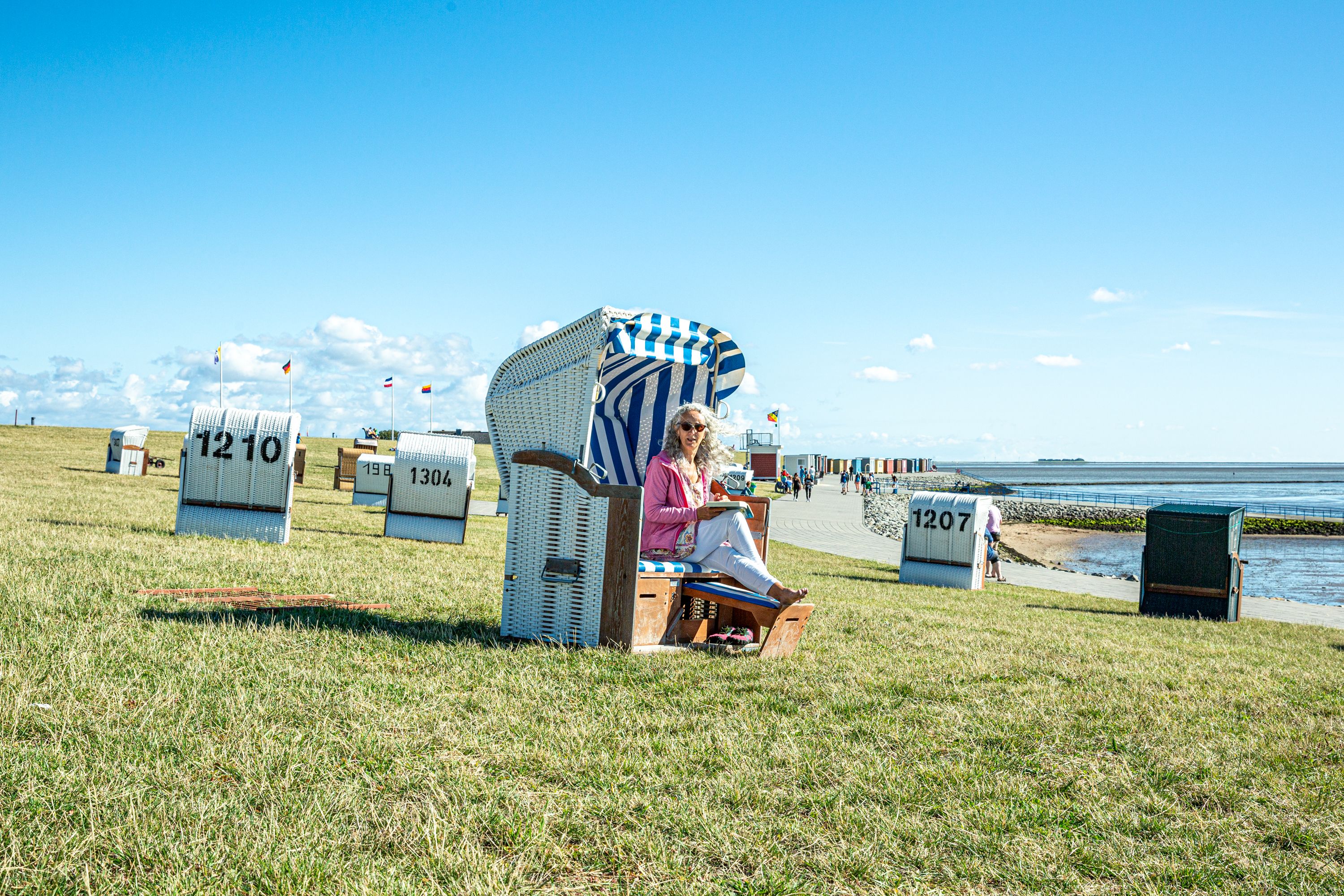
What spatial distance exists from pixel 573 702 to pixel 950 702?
7.12 ft

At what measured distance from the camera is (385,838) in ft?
9.37

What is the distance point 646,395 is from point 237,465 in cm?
674

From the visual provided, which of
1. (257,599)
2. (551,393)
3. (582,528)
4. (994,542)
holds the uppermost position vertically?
(551,393)

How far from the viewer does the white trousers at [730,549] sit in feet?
21.1

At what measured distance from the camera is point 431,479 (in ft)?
52.9

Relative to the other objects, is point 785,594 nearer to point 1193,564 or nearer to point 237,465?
point 237,465

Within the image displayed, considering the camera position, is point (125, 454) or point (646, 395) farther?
point (125, 454)

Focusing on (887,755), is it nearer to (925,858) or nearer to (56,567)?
(925,858)

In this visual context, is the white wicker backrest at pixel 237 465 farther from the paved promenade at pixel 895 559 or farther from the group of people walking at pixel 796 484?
the group of people walking at pixel 796 484

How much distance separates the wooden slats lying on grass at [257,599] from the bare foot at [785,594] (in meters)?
3.19

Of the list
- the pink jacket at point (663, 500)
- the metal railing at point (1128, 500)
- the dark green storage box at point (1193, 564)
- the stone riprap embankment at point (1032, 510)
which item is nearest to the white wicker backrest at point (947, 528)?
the dark green storage box at point (1193, 564)

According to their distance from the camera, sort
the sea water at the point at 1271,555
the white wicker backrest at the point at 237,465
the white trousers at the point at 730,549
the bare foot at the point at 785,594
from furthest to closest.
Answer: the sea water at the point at 1271,555 < the white wicker backrest at the point at 237,465 < the white trousers at the point at 730,549 < the bare foot at the point at 785,594

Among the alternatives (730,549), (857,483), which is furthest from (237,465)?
(857,483)

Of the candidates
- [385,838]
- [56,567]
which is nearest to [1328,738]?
[385,838]
